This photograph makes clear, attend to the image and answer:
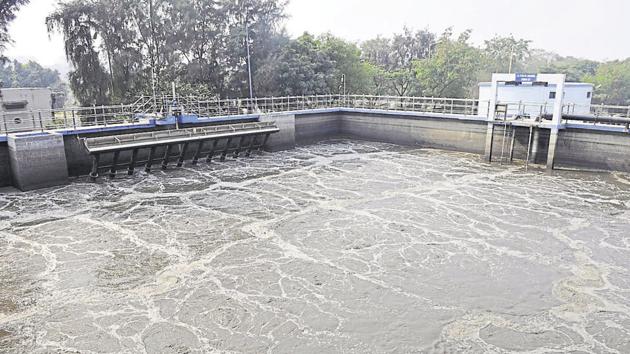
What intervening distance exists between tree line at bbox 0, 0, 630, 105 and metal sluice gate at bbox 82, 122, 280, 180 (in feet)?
20.2

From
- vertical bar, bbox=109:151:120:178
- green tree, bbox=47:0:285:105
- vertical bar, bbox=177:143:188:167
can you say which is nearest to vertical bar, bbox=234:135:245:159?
vertical bar, bbox=177:143:188:167

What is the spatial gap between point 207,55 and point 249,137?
35.3ft

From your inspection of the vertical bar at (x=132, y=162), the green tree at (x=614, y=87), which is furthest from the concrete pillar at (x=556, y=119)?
the green tree at (x=614, y=87)

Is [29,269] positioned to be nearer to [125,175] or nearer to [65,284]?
[65,284]

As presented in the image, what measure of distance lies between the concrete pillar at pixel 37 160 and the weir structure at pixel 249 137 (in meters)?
0.03

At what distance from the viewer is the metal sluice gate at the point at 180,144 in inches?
619

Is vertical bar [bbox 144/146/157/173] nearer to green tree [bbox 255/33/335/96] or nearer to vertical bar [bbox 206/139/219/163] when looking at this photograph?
vertical bar [bbox 206/139/219/163]

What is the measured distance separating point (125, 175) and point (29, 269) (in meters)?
7.97

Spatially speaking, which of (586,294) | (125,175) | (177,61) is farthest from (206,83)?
(586,294)

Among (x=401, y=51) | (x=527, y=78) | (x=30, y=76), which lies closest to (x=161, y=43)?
(x=527, y=78)

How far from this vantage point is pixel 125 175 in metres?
16.4

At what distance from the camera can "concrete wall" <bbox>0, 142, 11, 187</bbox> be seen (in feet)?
48.1

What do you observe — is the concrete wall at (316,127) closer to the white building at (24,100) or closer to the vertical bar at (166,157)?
the vertical bar at (166,157)

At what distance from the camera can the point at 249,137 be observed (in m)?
20.5
